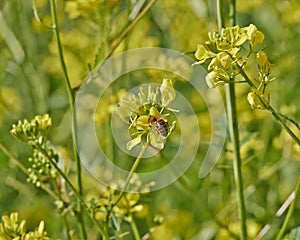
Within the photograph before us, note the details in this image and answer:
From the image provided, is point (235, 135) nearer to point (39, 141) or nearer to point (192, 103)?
point (39, 141)

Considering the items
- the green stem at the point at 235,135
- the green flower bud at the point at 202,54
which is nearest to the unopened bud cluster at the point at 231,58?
the green flower bud at the point at 202,54

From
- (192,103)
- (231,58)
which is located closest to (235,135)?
(231,58)

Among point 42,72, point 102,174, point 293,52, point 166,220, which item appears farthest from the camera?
point 42,72

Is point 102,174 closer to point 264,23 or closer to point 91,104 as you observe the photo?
point 91,104

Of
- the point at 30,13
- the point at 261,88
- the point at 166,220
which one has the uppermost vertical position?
the point at 30,13

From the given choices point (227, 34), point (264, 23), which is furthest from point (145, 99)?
point (264, 23)

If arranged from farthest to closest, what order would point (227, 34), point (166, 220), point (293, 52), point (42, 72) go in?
point (42, 72) → point (293, 52) → point (166, 220) → point (227, 34)

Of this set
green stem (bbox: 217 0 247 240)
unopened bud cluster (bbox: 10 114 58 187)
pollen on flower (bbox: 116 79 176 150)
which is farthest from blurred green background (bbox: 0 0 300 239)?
pollen on flower (bbox: 116 79 176 150)
